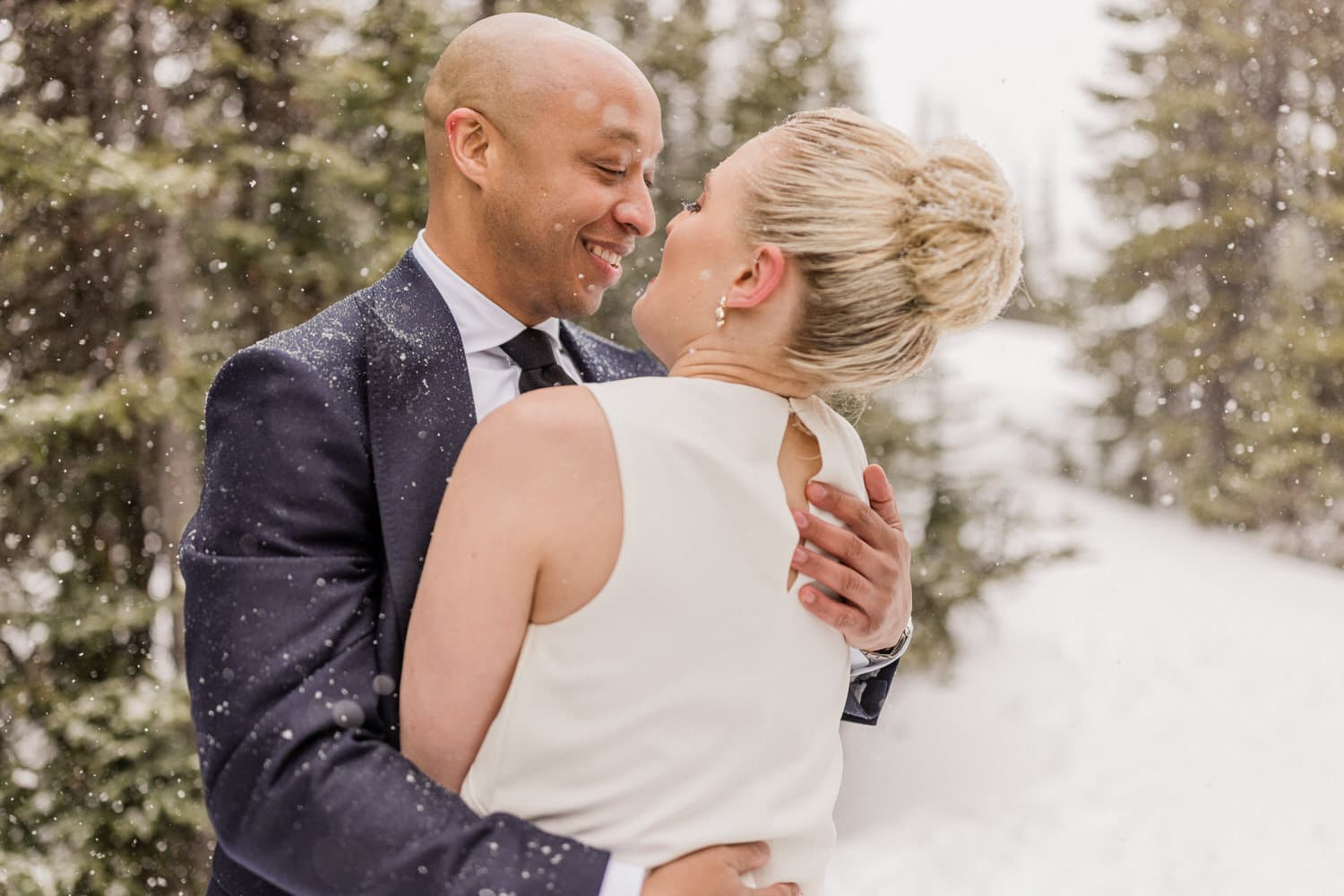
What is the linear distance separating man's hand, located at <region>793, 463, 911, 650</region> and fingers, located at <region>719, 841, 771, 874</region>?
11.2 inches

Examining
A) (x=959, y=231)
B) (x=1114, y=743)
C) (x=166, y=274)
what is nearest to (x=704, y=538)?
(x=959, y=231)

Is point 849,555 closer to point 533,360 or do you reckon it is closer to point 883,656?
point 883,656

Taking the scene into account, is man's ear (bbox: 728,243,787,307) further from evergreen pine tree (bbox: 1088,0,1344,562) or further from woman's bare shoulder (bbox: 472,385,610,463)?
evergreen pine tree (bbox: 1088,0,1344,562)

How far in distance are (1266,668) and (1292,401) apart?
2.97 metres

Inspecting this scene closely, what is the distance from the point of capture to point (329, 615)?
1294 mm

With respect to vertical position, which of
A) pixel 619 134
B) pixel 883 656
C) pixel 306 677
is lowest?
pixel 883 656

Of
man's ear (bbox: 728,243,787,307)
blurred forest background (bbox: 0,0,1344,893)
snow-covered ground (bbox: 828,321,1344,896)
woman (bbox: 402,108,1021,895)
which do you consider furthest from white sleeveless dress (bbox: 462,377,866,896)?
snow-covered ground (bbox: 828,321,1344,896)

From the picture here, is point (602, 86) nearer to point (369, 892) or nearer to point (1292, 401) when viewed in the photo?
point (369, 892)

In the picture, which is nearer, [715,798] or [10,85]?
[715,798]

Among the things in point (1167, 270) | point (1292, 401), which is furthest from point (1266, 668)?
point (1167, 270)

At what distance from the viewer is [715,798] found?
1.23 meters

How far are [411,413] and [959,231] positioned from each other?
74 cm

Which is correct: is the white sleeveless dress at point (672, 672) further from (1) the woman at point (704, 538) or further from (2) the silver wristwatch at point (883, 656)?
(2) the silver wristwatch at point (883, 656)

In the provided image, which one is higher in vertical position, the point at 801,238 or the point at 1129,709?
the point at 801,238
